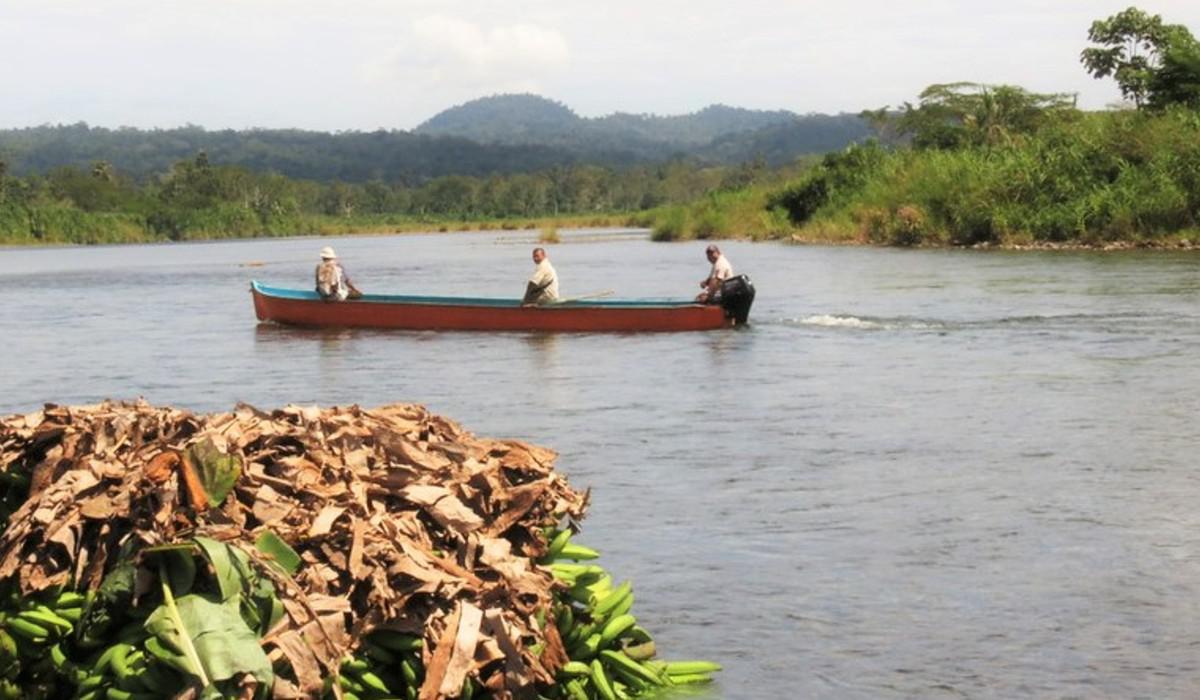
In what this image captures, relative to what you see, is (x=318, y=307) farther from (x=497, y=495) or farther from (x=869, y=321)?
(x=497, y=495)

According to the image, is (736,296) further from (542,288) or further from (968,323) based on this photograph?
(968,323)

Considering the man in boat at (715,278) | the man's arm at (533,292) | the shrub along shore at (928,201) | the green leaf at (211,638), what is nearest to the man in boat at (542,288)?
the man's arm at (533,292)

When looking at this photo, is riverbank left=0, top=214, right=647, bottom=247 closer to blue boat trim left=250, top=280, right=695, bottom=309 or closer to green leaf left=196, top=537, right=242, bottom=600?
blue boat trim left=250, top=280, right=695, bottom=309

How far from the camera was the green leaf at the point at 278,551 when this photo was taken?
620cm

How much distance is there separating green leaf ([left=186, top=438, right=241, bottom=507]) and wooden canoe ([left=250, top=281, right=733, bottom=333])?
20.2 m

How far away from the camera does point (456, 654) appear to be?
6125 millimetres

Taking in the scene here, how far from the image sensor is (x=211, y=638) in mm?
5801

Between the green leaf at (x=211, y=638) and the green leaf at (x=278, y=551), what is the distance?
0.28 meters

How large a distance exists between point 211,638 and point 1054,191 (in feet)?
145

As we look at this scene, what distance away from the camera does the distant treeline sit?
115 metres

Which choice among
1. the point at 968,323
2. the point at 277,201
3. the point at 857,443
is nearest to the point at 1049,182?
the point at 968,323

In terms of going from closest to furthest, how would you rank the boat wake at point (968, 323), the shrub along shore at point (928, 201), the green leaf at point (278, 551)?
the green leaf at point (278, 551) → the boat wake at point (968, 323) → the shrub along shore at point (928, 201)

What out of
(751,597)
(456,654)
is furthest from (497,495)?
(751,597)

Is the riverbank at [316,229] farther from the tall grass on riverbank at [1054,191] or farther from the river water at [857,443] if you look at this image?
the river water at [857,443]
